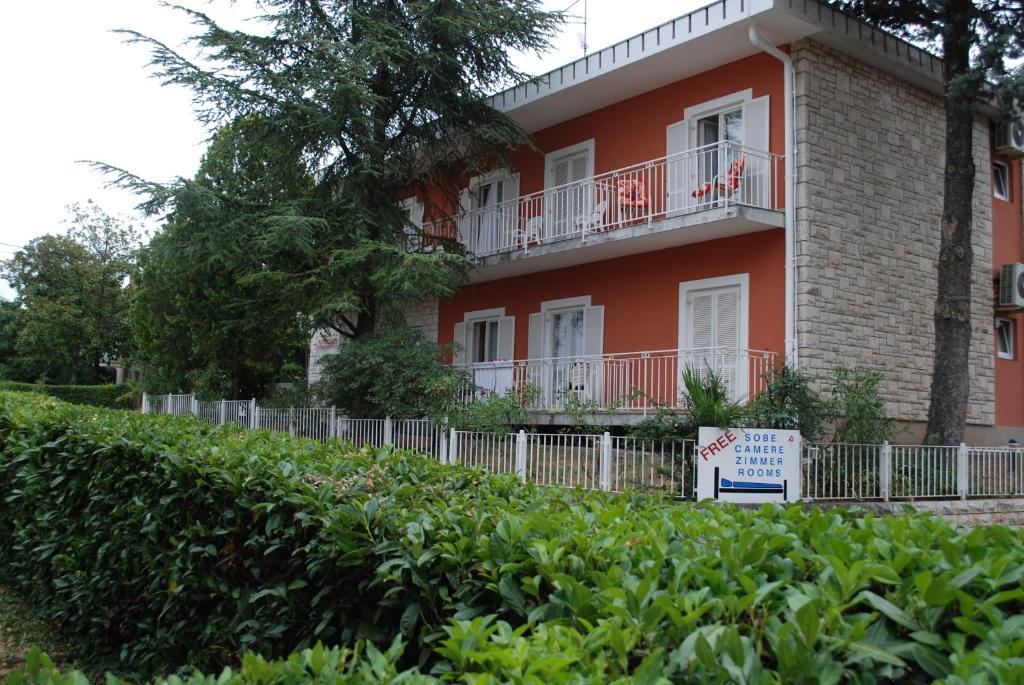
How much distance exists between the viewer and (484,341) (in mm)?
19844

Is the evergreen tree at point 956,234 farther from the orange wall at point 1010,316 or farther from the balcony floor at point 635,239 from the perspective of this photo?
the orange wall at point 1010,316

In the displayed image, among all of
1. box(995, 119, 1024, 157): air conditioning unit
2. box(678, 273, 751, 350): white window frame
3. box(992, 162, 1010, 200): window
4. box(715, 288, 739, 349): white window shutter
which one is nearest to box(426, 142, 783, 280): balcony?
box(678, 273, 751, 350): white window frame

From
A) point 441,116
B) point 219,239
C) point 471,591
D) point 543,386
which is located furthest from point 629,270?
point 471,591

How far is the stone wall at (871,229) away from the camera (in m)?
13.2

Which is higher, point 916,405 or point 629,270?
point 629,270

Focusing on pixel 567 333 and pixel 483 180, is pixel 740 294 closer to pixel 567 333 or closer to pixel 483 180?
pixel 567 333

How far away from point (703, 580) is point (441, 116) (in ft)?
53.2

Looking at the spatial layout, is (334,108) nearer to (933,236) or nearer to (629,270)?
(629,270)

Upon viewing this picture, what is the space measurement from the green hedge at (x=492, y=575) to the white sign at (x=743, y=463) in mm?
5749

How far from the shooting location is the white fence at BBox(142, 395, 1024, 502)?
1062 centimetres

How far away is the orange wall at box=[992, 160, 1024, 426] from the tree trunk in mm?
3880

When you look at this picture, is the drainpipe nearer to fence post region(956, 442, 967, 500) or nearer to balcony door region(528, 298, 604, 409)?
fence post region(956, 442, 967, 500)

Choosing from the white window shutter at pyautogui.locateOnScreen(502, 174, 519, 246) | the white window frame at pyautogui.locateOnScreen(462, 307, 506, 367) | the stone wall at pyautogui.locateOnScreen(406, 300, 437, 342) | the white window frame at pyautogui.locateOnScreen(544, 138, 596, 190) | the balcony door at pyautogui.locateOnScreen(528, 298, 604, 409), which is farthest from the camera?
the stone wall at pyautogui.locateOnScreen(406, 300, 437, 342)

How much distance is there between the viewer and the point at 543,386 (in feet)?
52.3
